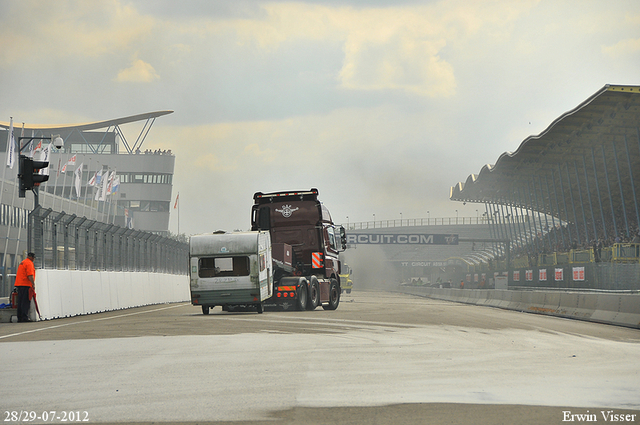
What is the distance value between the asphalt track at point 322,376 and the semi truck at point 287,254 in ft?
24.1

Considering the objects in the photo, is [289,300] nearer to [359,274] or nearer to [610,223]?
[610,223]

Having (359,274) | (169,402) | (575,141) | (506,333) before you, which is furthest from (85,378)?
(359,274)

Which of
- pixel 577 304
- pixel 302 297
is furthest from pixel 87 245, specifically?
pixel 577 304

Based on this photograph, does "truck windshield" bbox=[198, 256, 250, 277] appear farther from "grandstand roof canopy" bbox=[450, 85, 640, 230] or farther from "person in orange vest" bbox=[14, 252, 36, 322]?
"grandstand roof canopy" bbox=[450, 85, 640, 230]

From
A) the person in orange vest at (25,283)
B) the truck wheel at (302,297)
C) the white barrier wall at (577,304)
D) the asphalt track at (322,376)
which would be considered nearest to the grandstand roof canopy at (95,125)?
the white barrier wall at (577,304)

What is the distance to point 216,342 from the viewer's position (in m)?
13.2

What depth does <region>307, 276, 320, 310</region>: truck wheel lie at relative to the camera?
2617cm

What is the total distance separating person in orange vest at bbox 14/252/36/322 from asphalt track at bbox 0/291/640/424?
14.6 feet

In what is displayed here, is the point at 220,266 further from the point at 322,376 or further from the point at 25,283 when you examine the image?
the point at 322,376

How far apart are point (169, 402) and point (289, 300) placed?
17.8m

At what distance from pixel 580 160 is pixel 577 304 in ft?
131

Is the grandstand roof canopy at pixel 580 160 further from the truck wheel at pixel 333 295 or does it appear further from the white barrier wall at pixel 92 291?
the white barrier wall at pixel 92 291

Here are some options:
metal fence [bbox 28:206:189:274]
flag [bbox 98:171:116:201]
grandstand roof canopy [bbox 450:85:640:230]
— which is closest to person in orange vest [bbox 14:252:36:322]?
metal fence [bbox 28:206:189:274]

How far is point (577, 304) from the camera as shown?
22.6 m
